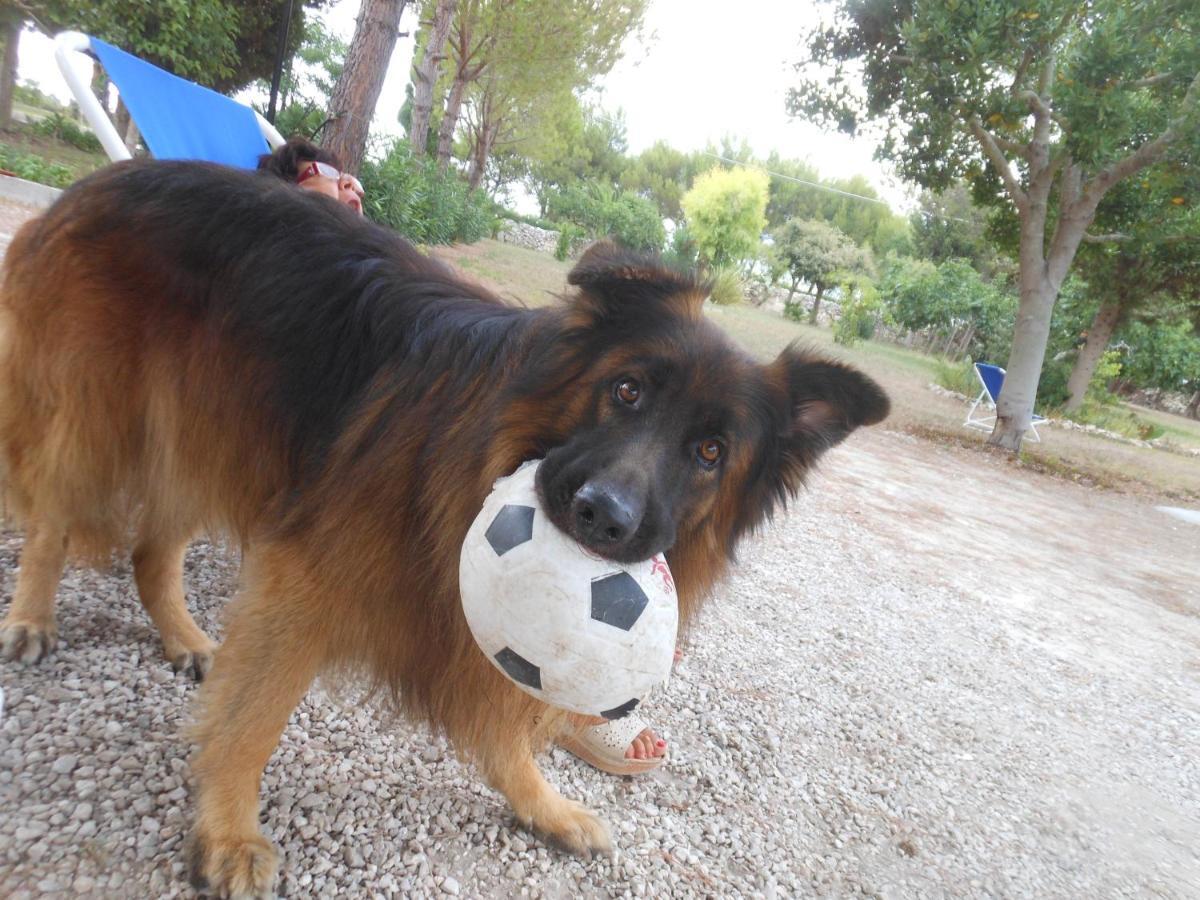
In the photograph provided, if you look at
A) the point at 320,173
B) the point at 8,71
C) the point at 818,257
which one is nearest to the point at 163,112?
the point at 320,173

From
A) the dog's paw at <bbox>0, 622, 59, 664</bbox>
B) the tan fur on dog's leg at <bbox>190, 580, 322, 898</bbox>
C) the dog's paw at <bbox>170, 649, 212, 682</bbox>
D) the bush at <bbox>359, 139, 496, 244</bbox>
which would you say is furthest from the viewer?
the bush at <bbox>359, 139, 496, 244</bbox>

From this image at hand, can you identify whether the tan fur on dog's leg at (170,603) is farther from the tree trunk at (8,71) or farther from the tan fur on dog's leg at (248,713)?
the tree trunk at (8,71)

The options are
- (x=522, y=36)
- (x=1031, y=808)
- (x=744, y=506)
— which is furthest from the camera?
(x=522, y=36)

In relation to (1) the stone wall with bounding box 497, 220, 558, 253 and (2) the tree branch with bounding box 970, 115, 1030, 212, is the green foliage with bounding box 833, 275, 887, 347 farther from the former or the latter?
(2) the tree branch with bounding box 970, 115, 1030, 212

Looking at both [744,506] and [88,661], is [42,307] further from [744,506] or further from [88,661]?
[744,506]

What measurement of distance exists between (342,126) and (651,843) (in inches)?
331

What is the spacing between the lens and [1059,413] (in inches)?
880

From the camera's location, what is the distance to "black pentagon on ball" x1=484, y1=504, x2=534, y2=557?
5.75 ft

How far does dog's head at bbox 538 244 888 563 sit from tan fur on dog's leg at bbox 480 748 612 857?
1.05m

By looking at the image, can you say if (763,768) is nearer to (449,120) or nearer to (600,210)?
(449,120)

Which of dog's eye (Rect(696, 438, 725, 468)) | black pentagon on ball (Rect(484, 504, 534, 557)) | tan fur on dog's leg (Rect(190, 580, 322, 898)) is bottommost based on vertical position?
tan fur on dog's leg (Rect(190, 580, 322, 898))

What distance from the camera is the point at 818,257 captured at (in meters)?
56.9

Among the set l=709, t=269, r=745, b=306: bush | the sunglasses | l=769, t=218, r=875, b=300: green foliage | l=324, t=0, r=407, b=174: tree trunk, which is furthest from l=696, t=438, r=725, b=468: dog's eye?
l=769, t=218, r=875, b=300: green foliage

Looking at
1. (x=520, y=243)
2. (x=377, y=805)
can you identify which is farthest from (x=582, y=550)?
(x=520, y=243)
